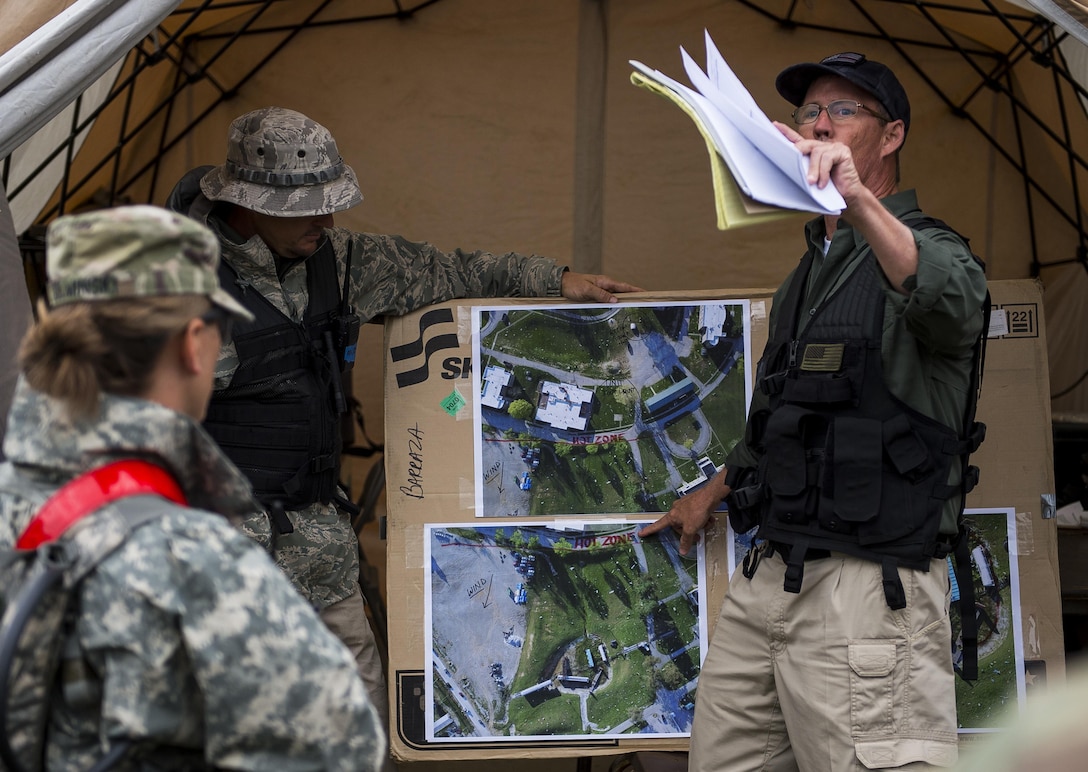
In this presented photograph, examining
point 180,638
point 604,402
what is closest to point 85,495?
point 180,638

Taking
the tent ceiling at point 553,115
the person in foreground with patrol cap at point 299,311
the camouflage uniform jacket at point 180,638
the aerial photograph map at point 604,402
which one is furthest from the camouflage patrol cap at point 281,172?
the camouflage uniform jacket at point 180,638

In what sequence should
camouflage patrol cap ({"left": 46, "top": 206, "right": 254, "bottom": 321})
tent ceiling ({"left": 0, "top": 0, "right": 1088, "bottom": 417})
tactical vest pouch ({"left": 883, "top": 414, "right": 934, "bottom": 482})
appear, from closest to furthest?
camouflage patrol cap ({"left": 46, "top": 206, "right": 254, "bottom": 321}) < tactical vest pouch ({"left": 883, "top": 414, "right": 934, "bottom": 482}) < tent ceiling ({"left": 0, "top": 0, "right": 1088, "bottom": 417})

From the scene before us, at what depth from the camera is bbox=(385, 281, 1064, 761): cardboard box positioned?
340 centimetres

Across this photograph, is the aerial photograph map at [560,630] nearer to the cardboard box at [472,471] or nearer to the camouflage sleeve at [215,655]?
the cardboard box at [472,471]

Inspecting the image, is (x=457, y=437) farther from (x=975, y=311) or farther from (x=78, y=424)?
(x=78, y=424)

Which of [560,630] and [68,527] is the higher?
[68,527]

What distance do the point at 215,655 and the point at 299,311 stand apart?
1930 millimetres

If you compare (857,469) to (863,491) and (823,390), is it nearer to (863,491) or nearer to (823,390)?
(863,491)

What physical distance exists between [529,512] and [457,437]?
0.30m

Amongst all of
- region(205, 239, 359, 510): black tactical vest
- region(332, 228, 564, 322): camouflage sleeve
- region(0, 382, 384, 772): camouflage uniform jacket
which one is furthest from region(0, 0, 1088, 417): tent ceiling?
region(0, 382, 384, 772): camouflage uniform jacket

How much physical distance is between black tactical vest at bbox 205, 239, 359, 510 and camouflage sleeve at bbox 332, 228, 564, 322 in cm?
13

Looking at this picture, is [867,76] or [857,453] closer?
[857,453]

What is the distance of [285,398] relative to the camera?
3.29 metres

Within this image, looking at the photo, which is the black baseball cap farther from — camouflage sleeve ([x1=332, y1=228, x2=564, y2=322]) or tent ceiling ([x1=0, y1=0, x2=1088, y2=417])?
tent ceiling ([x1=0, y1=0, x2=1088, y2=417])
